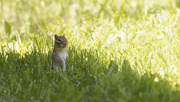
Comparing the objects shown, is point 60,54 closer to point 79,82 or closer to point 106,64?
point 79,82

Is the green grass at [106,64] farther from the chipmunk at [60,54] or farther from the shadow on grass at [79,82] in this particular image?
the chipmunk at [60,54]

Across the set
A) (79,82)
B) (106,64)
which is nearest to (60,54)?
(79,82)

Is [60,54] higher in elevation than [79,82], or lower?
higher

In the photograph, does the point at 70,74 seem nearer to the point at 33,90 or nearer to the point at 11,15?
the point at 33,90

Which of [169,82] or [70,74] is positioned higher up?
[70,74]

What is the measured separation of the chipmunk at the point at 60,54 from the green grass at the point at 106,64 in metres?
0.11

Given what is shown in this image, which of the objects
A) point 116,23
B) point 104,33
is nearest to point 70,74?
point 104,33

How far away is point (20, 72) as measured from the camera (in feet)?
12.4

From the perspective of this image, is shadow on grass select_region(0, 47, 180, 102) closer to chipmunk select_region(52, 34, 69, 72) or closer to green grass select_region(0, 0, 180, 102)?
green grass select_region(0, 0, 180, 102)

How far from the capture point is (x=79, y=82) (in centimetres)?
336

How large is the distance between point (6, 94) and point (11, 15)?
187 inches

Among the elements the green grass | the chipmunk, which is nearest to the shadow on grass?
the green grass

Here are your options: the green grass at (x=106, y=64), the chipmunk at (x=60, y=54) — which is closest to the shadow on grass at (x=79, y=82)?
the green grass at (x=106, y=64)

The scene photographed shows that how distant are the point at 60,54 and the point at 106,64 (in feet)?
1.96
